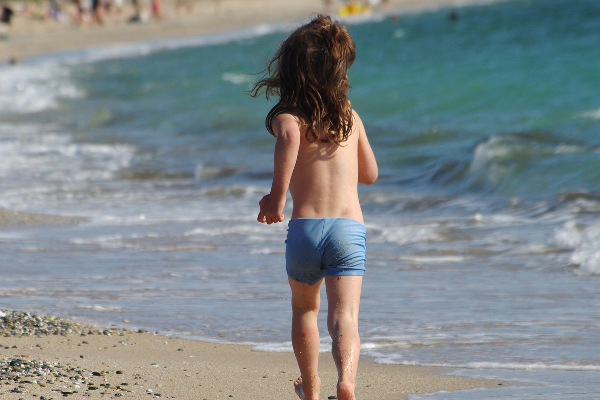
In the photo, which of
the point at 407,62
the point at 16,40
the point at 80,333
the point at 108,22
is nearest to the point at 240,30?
the point at 108,22

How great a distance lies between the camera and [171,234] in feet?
21.5

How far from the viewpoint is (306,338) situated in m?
2.90

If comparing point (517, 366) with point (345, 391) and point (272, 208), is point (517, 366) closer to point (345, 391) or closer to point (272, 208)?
point (345, 391)

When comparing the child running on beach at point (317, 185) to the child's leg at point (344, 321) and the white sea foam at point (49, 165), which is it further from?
the white sea foam at point (49, 165)

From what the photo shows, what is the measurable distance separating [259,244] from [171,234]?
0.85 meters

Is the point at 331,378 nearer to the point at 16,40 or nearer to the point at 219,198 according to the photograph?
the point at 219,198

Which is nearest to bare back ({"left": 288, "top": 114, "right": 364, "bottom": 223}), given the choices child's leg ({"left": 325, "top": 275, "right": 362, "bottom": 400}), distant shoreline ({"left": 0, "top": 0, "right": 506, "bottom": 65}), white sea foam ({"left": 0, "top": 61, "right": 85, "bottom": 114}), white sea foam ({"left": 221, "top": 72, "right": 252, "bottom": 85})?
child's leg ({"left": 325, "top": 275, "right": 362, "bottom": 400})

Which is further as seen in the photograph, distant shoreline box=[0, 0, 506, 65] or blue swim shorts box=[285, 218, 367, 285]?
distant shoreline box=[0, 0, 506, 65]

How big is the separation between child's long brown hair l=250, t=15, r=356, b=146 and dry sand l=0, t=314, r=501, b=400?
109 centimetres

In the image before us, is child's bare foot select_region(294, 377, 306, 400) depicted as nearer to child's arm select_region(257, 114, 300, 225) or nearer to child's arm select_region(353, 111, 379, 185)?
child's arm select_region(257, 114, 300, 225)

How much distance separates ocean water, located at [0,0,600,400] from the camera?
13.4 feet

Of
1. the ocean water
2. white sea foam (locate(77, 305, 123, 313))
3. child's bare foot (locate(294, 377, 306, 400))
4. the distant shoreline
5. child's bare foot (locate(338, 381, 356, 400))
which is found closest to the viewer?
child's bare foot (locate(338, 381, 356, 400))

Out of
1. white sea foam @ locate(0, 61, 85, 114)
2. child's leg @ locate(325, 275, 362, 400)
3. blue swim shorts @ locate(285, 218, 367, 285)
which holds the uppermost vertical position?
blue swim shorts @ locate(285, 218, 367, 285)

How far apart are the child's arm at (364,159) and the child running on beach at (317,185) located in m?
0.03
